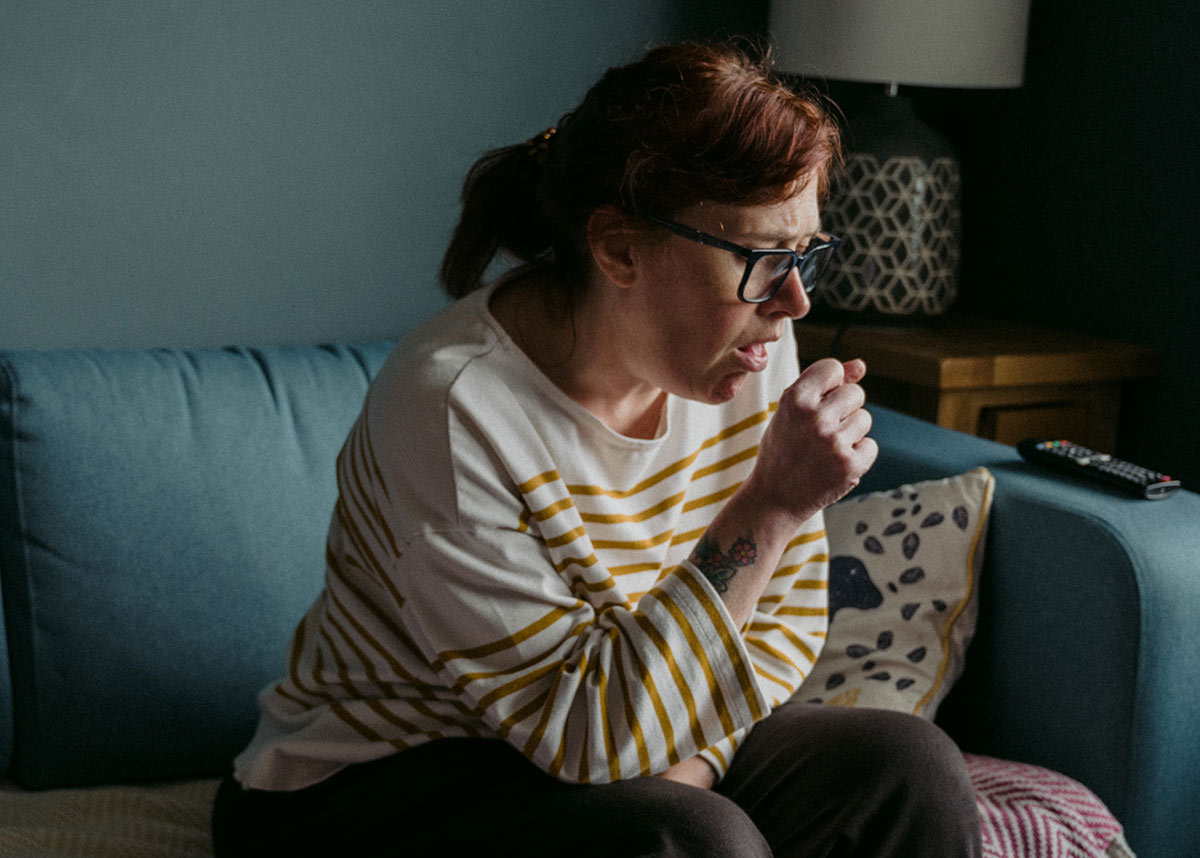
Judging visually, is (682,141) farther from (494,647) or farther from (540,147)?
(494,647)

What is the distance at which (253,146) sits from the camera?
5.66 feet

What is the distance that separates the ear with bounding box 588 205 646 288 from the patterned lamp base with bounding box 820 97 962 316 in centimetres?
88

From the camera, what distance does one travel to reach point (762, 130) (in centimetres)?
100

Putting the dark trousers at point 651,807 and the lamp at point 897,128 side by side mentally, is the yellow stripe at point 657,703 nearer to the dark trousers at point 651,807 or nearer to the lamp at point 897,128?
the dark trousers at point 651,807

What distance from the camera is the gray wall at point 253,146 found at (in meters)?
1.60

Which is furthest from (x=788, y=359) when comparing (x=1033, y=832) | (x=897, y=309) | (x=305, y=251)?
(x=305, y=251)

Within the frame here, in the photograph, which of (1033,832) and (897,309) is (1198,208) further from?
(1033,832)

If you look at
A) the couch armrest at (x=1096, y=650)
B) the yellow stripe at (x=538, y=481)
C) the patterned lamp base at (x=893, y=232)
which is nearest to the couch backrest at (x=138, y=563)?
the yellow stripe at (x=538, y=481)

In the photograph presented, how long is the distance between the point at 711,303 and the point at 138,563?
72cm

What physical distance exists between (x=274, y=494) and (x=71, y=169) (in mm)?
518

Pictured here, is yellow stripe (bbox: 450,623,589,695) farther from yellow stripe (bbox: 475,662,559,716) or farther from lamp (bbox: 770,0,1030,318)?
lamp (bbox: 770,0,1030,318)

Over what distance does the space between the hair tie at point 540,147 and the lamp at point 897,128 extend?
0.79 m

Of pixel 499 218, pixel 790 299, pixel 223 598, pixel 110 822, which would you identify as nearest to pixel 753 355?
pixel 790 299

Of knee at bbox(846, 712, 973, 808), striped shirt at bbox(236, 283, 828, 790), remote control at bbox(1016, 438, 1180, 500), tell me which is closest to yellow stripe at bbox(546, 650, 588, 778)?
striped shirt at bbox(236, 283, 828, 790)
